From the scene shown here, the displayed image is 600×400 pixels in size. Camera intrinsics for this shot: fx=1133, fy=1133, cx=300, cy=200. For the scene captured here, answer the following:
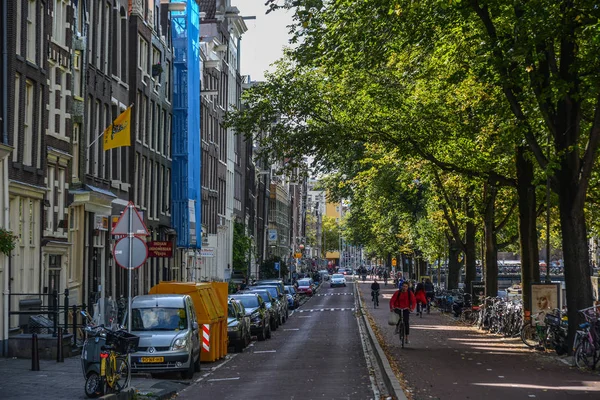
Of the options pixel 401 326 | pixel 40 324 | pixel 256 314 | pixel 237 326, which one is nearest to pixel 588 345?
pixel 401 326

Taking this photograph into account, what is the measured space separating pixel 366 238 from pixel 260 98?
57.3m

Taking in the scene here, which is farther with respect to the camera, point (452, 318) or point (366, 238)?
point (366, 238)

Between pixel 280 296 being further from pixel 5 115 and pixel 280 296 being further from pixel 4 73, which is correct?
pixel 4 73

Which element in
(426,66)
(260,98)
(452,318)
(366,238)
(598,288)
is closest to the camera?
(426,66)

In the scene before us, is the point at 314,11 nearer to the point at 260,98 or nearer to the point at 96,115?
the point at 260,98

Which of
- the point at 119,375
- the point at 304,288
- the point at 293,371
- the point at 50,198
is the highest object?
the point at 50,198

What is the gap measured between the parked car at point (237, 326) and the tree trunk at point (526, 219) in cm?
804

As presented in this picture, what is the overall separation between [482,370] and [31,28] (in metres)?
14.9

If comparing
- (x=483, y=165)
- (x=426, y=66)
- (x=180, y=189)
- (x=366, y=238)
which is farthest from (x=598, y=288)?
(x=366, y=238)

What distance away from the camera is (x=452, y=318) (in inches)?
2095

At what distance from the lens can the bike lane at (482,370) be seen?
1784 cm

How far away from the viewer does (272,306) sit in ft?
145

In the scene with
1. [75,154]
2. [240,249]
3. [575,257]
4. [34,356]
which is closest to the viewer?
[34,356]

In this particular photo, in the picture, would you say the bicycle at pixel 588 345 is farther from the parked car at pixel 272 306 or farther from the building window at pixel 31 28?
the parked car at pixel 272 306
